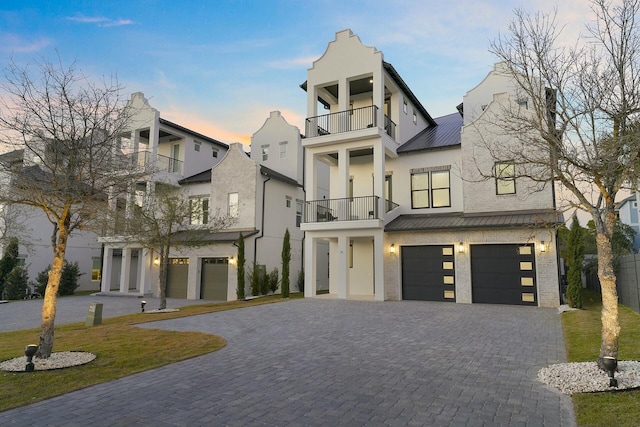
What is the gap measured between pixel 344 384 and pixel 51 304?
5.93 meters

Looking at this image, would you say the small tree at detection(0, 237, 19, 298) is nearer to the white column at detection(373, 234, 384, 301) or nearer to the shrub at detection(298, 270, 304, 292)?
the shrub at detection(298, 270, 304, 292)

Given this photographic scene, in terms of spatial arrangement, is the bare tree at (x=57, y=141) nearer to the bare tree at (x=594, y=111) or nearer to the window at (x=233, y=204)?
the bare tree at (x=594, y=111)

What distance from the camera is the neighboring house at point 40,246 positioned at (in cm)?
2288

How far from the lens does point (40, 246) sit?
26.6m

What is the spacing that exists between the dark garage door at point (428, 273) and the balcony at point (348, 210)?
7.65 ft

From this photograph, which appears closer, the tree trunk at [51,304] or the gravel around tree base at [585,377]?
the gravel around tree base at [585,377]

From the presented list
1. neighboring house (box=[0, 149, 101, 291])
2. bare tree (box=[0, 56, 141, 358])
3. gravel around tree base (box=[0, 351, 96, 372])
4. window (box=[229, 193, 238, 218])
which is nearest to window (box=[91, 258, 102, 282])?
neighboring house (box=[0, 149, 101, 291])

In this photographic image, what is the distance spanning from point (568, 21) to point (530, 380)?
6.06m

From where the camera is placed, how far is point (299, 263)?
24266mm

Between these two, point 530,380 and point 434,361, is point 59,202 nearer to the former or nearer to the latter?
point 434,361

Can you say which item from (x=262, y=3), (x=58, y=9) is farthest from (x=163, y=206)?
(x=262, y=3)

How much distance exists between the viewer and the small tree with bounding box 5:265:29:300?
23.0 m

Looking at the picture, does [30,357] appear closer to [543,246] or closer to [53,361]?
[53,361]

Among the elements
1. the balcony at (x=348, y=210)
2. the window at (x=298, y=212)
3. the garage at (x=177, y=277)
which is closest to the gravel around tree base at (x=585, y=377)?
the balcony at (x=348, y=210)
